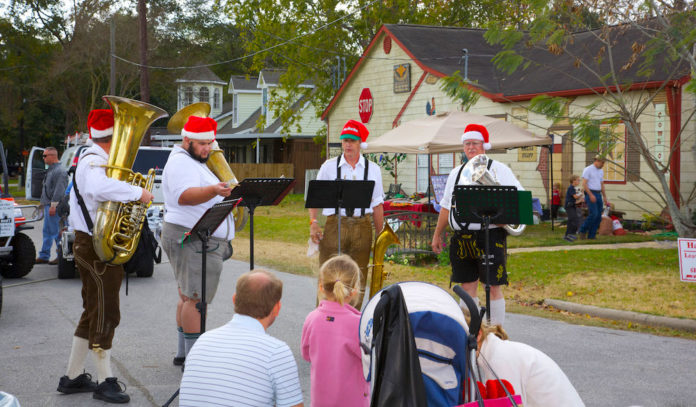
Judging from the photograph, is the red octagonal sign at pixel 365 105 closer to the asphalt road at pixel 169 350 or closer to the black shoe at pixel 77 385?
the asphalt road at pixel 169 350

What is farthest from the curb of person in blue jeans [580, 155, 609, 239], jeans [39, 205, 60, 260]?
jeans [39, 205, 60, 260]

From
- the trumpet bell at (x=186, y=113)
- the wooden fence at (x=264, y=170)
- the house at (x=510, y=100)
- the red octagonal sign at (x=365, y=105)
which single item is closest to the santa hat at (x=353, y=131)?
the trumpet bell at (x=186, y=113)

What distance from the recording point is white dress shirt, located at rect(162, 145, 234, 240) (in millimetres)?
5773

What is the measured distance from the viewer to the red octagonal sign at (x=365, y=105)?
28.2m

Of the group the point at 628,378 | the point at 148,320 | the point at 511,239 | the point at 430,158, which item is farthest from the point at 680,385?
the point at 430,158

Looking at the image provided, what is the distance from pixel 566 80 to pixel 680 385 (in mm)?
15586

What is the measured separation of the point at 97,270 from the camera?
5512 mm

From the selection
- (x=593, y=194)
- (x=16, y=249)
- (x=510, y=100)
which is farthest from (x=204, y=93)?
(x=16, y=249)

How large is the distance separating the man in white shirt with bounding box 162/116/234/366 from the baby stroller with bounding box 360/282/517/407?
8.56ft

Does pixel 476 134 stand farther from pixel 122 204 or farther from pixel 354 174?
pixel 122 204

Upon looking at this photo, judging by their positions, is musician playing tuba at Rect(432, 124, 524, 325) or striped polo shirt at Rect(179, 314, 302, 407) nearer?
striped polo shirt at Rect(179, 314, 302, 407)

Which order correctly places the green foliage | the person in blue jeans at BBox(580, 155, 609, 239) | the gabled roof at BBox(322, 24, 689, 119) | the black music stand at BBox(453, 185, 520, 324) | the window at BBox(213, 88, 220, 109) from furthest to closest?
the window at BBox(213, 88, 220, 109) < the gabled roof at BBox(322, 24, 689, 119) < the person in blue jeans at BBox(580, 155, 609, 239) < the green foliage < the black music stand at BBox(453, 185, 520, 324)

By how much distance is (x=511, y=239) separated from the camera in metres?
16.7

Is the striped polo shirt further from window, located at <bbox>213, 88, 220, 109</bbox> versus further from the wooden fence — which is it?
window, located at <bbox>213, 88, 220, 109</bbox>
